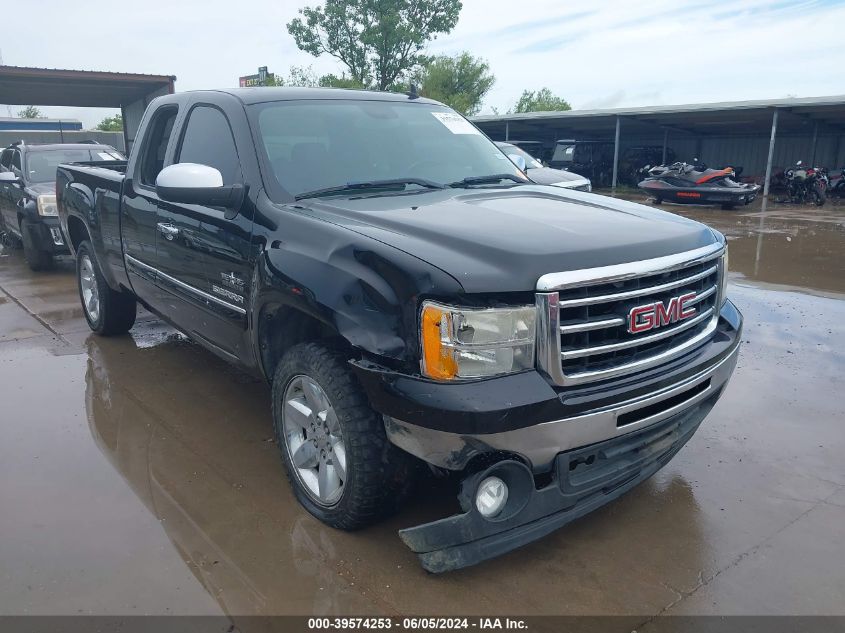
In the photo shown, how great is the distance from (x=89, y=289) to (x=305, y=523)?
12.6ft

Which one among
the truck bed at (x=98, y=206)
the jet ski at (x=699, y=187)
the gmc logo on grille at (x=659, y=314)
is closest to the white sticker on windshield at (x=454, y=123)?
the gmc logo on grille at (x=659, y=314)

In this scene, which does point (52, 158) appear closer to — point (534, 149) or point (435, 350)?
point (435, 350)

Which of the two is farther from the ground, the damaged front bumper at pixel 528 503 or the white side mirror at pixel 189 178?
the white side mirror at pixel 189 178

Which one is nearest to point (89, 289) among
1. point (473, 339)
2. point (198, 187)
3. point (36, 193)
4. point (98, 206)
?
point (98, 206)

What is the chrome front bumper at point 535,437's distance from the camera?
2359mm

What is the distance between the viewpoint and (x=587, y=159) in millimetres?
25312

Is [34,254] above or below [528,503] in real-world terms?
below

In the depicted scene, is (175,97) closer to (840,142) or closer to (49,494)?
(49,494)

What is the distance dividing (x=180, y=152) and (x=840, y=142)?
27.2 metres

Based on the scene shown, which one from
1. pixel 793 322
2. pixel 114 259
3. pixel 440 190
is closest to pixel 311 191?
pixel 440 190

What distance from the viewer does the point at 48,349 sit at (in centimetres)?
558

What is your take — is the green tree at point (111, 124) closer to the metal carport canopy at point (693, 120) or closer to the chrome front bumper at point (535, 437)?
the metal carport canopy at point (693, 120)

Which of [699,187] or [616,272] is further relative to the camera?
[699,187]

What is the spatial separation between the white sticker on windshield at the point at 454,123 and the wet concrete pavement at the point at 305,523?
209 cm
